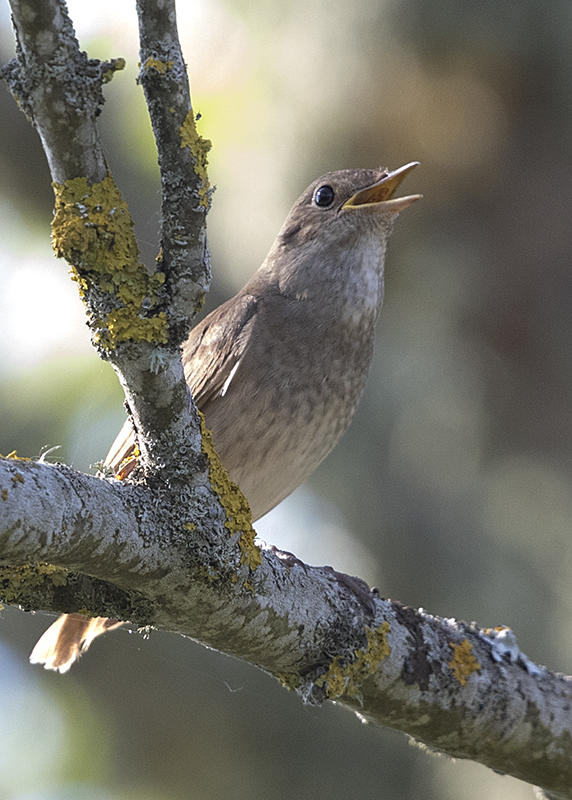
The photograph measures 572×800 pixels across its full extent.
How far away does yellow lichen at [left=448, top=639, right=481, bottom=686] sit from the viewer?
13.4 feet

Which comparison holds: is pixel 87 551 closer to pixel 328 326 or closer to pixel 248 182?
pixel 328 326

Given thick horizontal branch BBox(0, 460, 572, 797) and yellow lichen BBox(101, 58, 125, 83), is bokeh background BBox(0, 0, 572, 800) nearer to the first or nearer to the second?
thick horizontal branch BBox(0, 460, 572, 797)

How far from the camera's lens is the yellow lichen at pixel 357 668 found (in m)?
3.76

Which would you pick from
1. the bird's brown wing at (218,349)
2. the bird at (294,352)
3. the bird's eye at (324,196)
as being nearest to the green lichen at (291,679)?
the bird at (294,352)

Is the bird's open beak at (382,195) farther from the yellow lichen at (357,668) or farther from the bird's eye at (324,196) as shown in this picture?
the yellow lichen at (357,668)

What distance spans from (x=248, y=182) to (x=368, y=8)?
1.33m

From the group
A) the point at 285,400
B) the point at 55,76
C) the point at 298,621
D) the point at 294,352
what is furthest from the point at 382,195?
the point at 55,76

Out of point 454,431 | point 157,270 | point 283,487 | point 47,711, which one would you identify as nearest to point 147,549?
point 157,270

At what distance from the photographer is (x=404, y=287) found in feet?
23.6

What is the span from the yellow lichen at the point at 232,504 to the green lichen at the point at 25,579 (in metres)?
0.48

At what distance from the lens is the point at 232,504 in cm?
327

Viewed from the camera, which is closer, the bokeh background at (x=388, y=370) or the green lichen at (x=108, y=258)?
the green lichen at (x=108, y=258)

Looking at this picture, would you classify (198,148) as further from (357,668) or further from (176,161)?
(357,668)

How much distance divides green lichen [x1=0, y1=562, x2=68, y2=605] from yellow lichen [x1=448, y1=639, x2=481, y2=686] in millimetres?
1529
